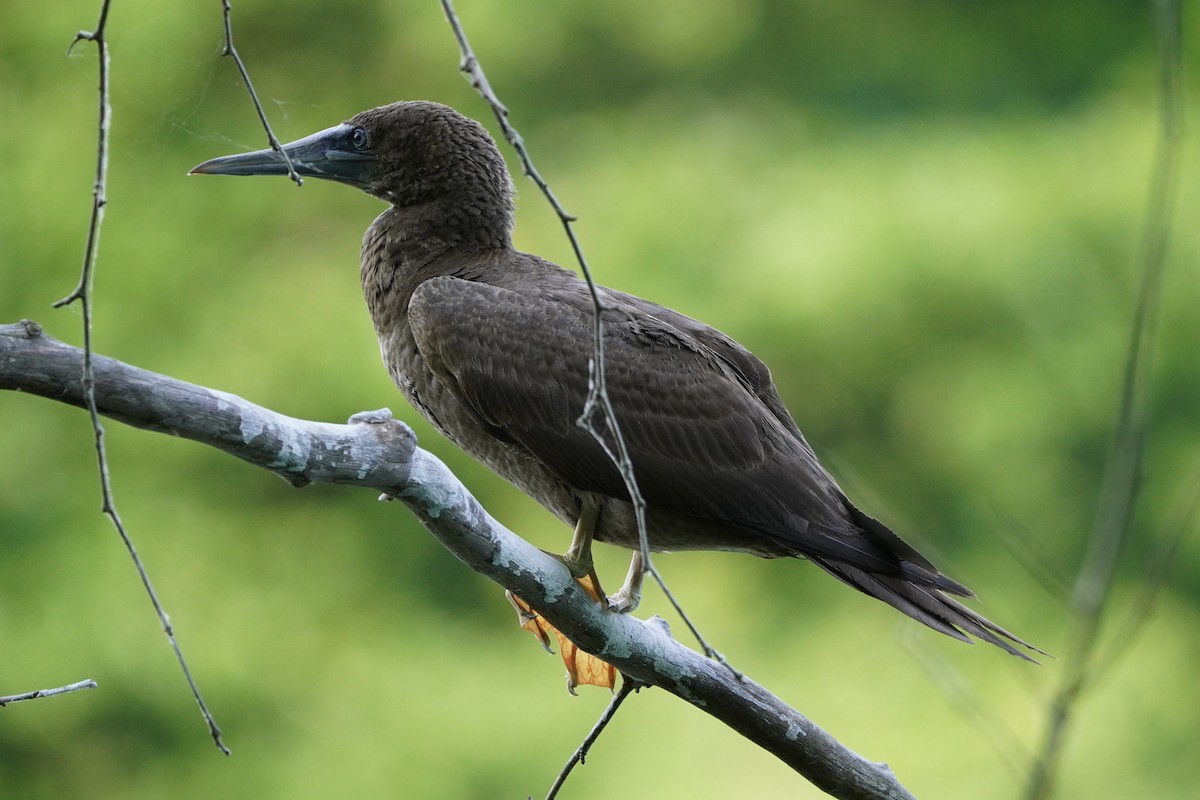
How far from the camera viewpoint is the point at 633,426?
277 cm

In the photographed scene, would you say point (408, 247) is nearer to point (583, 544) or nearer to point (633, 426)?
point (633, 426)

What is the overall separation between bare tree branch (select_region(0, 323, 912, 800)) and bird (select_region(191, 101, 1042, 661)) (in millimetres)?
136

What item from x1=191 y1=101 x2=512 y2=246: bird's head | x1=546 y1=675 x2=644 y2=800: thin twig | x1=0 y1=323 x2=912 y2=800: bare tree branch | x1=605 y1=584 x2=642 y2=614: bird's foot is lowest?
x1=546 y1=675 x2=644 y2=800: thin twig

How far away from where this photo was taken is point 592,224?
8.01m

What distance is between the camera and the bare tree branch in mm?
1810

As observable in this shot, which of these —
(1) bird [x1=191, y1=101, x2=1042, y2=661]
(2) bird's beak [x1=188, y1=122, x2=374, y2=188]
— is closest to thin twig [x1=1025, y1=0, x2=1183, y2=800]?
(1) bird [x1=191, y1=101, x2=1042, y2=661]

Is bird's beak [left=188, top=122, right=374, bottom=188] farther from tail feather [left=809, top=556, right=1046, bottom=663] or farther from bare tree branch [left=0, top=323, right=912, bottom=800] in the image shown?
tail feather [left=809, top=556, right=1046, bottom=663]

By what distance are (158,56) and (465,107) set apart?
8.96 ft

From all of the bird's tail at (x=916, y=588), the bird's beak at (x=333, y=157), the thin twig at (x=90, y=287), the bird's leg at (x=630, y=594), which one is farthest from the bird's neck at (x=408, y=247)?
the thin twig at (x=90, y=287)

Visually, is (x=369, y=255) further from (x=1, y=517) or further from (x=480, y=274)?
(x=1, y=517)

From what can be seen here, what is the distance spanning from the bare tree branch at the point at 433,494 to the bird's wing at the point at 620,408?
26cm

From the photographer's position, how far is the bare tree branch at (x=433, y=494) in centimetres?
181

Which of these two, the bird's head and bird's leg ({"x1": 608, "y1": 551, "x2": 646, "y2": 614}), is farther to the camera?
the bird's head

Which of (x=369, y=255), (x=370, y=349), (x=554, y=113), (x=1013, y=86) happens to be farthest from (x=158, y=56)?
(x=1013, y=86)
